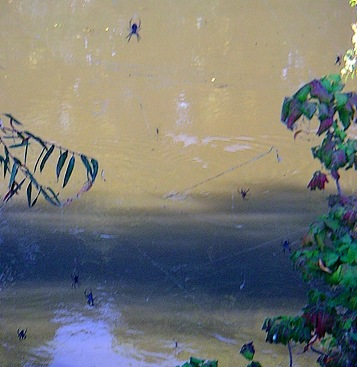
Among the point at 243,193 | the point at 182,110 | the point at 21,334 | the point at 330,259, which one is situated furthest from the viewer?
the point at 182,110

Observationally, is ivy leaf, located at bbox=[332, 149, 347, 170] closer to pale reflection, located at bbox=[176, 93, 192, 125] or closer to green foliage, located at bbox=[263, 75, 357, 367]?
green foliage, located at bbox=[263, 75, 357, 367]

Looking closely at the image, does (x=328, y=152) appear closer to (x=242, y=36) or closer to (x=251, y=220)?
(x=251, y=220)

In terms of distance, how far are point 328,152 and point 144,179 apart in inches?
66.9

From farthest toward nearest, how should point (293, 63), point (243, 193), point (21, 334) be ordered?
point (293, 63)
point (243, 193)
point (21, 334)

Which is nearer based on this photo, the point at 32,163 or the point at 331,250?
the point at 331,250

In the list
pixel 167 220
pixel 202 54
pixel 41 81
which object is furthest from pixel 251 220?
pixel 41 81

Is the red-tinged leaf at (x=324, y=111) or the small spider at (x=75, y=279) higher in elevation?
the red-tinged leaf at (x=324, y=111)

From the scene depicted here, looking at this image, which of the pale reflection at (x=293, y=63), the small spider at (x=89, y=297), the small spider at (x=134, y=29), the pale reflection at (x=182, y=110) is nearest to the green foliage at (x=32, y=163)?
the small spider at (x=89, y=297)

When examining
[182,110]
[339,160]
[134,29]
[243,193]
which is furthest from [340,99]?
[134,29]

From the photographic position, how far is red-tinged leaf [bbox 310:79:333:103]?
4.27ft

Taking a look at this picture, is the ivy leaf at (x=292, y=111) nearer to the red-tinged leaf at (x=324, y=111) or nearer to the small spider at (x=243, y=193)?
the red-tinged leaf at (x=324, y=111)

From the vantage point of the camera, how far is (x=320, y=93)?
1301 mm

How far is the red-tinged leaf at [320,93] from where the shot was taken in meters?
1.30

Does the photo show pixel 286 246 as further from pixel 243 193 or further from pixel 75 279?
pixel 75 279
